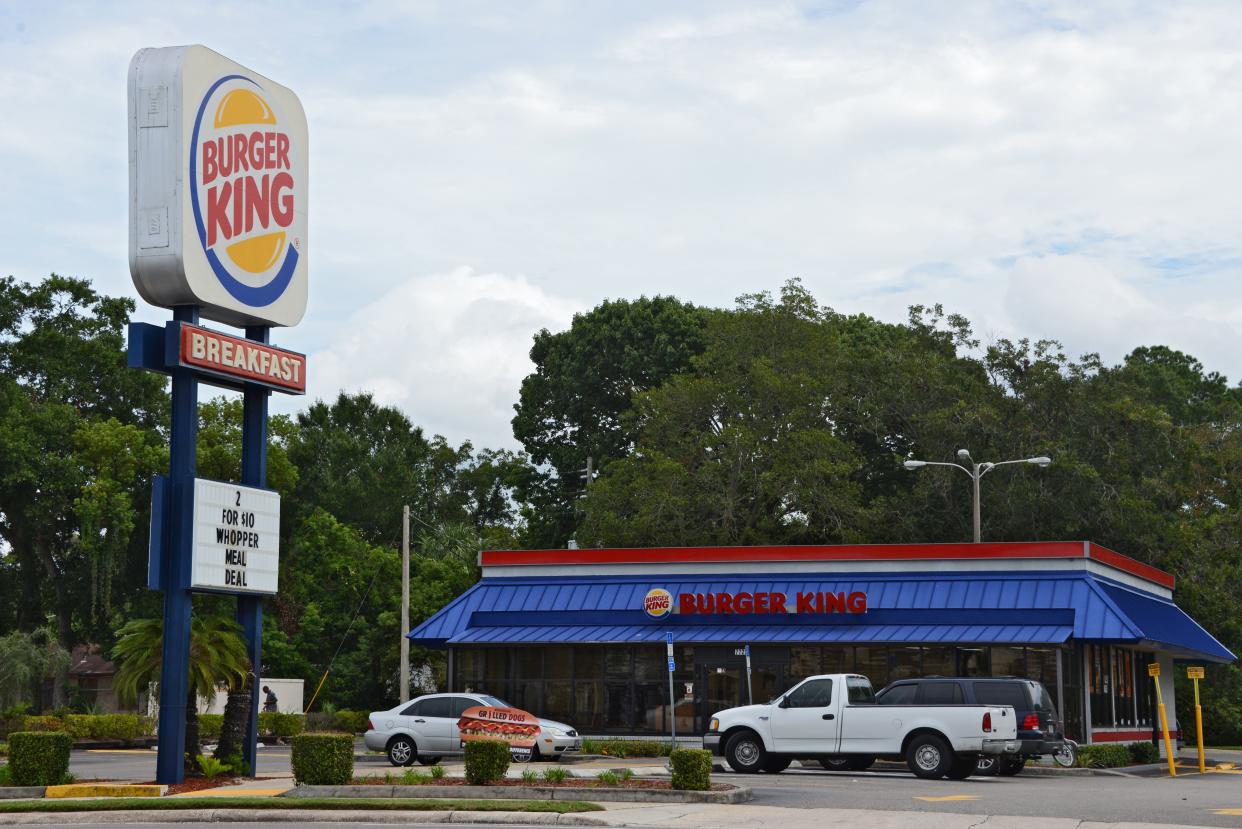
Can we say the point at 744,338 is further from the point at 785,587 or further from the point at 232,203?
the point at 232,203

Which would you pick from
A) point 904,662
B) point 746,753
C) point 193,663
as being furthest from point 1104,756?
point 193,663

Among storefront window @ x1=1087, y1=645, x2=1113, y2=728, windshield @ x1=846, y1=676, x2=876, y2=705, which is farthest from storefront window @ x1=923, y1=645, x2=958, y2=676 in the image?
windshield @ x1=846, y1=676, x2=876, y2=705

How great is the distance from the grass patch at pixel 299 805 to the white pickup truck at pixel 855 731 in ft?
26.7

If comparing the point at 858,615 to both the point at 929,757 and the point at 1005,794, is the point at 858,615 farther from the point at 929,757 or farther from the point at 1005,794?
the point at 1005,794

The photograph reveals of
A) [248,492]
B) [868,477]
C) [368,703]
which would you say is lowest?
[368,703]

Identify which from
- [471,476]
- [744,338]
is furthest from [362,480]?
[744,338]

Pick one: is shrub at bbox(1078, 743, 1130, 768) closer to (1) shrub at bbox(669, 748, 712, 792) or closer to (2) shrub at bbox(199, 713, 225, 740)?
(1) shrub at bbox(669, 748, 712, 792)

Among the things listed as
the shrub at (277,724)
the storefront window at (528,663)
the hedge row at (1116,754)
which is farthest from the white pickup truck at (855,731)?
the shrub at (277,724)

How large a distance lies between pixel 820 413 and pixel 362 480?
27.5m

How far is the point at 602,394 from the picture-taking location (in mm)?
73562

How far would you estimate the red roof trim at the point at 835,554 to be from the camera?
39875 mm

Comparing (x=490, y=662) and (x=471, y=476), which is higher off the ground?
(x=471, y=476)

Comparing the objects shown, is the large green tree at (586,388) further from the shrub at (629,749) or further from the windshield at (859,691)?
the windshield at (859,691)

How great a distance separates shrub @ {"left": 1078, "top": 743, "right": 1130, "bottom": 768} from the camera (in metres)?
35.1
